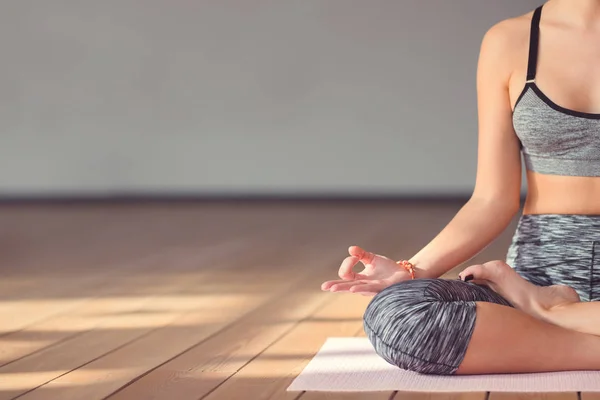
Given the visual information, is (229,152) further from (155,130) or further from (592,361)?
(592,361)

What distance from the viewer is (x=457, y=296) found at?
6.11ft

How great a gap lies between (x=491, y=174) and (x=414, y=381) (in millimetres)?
471

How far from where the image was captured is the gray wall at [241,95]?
285 inches

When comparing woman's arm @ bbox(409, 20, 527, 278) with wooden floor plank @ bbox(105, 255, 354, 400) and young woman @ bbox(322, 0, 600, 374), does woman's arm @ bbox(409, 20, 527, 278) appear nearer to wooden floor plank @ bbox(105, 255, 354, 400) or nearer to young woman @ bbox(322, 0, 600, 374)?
young woman @ bbox(322, 0, 600, 374)

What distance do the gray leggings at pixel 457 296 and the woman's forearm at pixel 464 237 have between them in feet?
0.23

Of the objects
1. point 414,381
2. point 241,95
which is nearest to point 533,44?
point 414,381

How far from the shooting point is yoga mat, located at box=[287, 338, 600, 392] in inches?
69.8

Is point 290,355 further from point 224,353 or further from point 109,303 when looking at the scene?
point 109,303

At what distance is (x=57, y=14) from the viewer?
744 centimetres

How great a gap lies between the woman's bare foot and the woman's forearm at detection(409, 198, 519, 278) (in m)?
0.09

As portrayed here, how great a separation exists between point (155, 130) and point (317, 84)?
1262mm

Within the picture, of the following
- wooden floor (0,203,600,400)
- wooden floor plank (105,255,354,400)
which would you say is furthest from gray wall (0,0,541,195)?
wooden floor plank (105,255,354,400)

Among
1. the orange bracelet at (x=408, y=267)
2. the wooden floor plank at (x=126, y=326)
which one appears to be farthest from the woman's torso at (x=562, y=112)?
the wooden floor plank at (x=126, y=326)

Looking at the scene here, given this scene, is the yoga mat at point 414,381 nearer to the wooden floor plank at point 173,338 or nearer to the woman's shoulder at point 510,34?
the wooden floor plank at point 173,338
